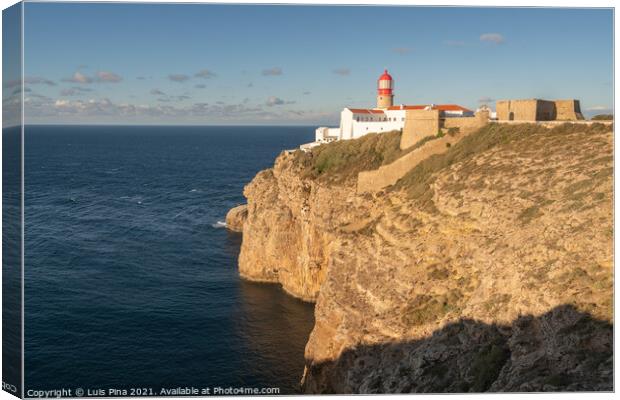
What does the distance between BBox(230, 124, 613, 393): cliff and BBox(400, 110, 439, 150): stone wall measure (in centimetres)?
336

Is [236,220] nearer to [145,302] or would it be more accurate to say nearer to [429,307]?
[145,302]

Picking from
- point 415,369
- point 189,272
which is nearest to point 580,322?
point 415,369

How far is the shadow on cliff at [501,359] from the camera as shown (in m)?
18.4

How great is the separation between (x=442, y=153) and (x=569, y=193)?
42.3 ft

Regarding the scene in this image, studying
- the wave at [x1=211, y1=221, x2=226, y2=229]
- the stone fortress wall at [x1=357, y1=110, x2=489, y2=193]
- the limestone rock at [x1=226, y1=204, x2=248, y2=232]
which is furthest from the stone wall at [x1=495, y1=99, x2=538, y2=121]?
the wave at [x1=211, y1=221, x2=226, y2=229]

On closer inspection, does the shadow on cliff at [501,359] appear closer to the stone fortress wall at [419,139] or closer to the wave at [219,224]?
the stone fortress wall at [419,139]

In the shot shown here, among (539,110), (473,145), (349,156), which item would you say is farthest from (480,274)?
(349,156)

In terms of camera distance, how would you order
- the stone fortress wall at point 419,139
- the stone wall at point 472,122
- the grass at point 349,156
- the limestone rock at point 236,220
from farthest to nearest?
the limestone rock at point 236,220 < the grass at point 349,156 < the stone wall at point 472,122 < the stone fortress wall at point 419,139

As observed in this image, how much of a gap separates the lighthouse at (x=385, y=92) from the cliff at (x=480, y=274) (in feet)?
41.8

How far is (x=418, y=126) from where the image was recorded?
41.4 meters

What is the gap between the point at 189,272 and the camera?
5050 centimetres

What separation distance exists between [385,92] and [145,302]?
25.8 metres

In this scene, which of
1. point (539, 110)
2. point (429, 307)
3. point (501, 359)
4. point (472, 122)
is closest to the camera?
point (501, 359)

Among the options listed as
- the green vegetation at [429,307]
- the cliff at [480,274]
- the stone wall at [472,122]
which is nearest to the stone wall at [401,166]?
the stone wall at [472,122]
